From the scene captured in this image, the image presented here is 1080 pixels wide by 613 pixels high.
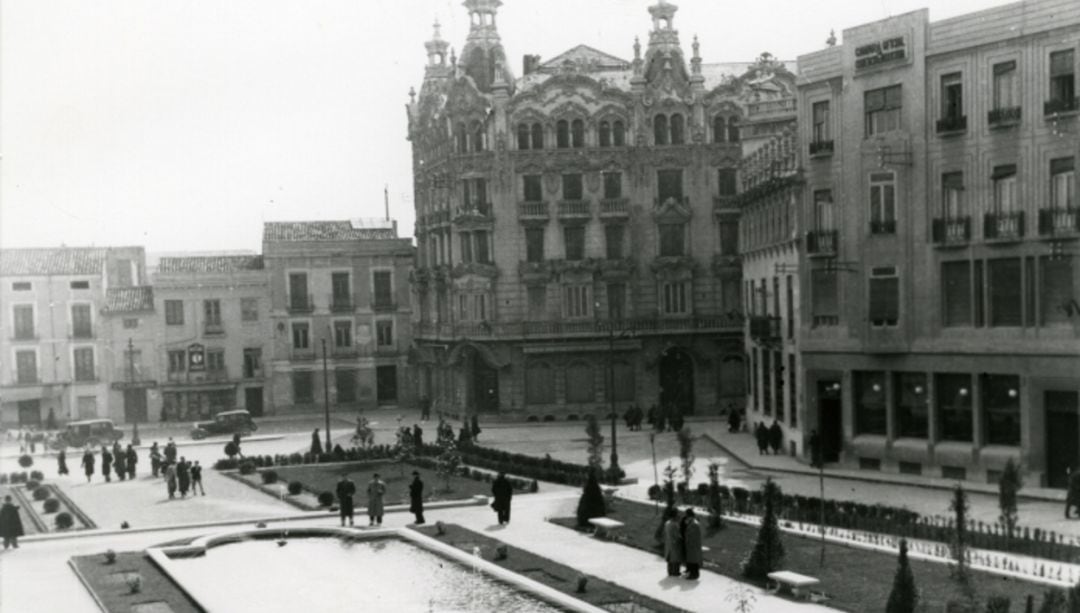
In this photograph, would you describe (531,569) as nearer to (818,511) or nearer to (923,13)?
(818,511)

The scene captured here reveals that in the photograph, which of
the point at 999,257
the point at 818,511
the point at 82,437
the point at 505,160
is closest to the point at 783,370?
the point at 999,257

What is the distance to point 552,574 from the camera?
2595 cm

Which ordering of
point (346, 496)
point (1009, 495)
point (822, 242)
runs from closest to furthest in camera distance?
point (1009, 495), point (346, 496), point (822, 242)

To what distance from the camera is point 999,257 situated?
3597cm

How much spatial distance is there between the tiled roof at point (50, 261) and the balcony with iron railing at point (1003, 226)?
53488mm

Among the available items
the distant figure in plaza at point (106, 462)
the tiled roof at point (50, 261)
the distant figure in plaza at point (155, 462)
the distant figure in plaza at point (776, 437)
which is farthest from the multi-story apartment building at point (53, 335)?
the distant figure in plaza at point (776, 437)

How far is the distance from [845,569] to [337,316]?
52.7 m

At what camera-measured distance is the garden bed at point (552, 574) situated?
2300cm

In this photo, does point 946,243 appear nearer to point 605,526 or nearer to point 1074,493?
point 1074,493

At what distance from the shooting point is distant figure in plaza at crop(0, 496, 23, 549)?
31.8 m

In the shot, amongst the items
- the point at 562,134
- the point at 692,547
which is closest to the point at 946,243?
the point at 692,547

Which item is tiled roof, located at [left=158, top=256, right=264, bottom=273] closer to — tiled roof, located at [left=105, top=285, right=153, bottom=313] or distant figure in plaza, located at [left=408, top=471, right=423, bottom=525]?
tiled roof, located at [left=105, top=285, right=153, bottom=313]

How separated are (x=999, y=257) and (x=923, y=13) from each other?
818 centimetres

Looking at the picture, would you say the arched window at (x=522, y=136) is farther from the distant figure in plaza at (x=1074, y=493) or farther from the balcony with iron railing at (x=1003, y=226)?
the distant figure in plaza at (x=1074, y=493)
